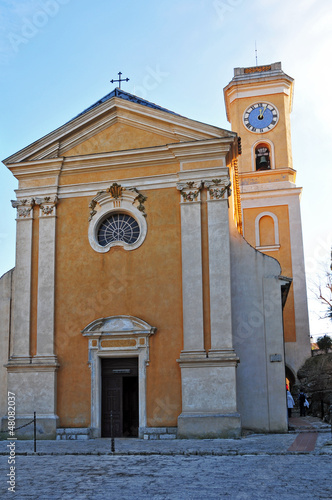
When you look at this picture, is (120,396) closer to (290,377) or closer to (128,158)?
(128,158)

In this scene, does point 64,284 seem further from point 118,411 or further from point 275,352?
point 275,352

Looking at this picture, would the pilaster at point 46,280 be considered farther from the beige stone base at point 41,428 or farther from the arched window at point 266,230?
the arched window at point 266,230

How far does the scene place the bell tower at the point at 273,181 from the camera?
2920 cm

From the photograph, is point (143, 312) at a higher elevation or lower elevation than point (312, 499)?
higher

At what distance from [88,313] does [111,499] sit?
9.99m

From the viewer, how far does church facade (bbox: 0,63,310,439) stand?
17078mm

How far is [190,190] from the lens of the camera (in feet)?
59.3

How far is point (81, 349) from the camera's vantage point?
706 inches

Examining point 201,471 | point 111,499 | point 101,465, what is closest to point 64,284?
point 101,465

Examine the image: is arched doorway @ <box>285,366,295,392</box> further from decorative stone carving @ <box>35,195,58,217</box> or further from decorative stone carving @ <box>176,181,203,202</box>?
decorative stone carving @ <box>35,195,58,217</box>

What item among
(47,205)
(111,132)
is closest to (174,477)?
(47,205)

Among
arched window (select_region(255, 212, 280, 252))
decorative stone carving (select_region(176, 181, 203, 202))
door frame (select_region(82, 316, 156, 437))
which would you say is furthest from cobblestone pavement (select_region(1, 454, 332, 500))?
arched window (select_region(255, 212, 280, 252))

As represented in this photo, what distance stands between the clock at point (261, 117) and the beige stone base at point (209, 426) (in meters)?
19.1

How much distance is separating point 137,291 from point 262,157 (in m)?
16.0
